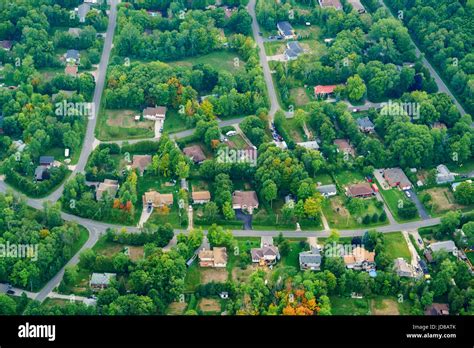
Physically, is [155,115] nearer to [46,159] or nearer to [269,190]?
[46,159]

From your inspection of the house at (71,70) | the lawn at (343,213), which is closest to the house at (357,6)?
the lawn at (343,213)

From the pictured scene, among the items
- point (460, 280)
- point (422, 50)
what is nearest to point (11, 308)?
point (460, 280)

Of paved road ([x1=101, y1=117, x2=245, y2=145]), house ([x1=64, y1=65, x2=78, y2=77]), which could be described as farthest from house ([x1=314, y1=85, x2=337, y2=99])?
house ([x1=64, y1=65, x2=78, y2=77])

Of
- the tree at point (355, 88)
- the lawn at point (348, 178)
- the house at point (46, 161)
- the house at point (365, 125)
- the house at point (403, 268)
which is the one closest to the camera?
the house at point (403, 268)

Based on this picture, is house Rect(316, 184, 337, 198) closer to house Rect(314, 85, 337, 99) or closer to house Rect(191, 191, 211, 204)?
house Rect(191, 191, 211, 204)

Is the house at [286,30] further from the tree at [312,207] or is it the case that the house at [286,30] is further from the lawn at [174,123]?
the tree at [312,207]

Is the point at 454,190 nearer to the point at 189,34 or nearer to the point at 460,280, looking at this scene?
the point at 460,280
